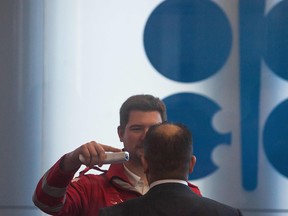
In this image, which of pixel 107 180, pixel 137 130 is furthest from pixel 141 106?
pixel 107 180

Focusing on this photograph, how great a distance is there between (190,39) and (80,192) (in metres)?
0.69

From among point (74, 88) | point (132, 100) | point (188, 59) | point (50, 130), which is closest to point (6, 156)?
point (50, 130)

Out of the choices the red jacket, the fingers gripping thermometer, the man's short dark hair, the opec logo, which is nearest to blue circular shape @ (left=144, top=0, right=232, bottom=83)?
the opec logo

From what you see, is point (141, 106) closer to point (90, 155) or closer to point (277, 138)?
point (90, 155)

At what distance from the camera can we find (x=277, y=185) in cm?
232

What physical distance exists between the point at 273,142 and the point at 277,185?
15cm

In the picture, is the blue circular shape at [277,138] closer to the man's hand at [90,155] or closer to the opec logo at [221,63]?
the opec logo at [221,63]

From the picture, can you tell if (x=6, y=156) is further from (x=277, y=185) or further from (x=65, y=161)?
(x=277, y=185)

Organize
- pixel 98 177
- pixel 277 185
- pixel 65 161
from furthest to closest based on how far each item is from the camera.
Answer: pixel 277 185, pixel 98 177, pixel 65 161

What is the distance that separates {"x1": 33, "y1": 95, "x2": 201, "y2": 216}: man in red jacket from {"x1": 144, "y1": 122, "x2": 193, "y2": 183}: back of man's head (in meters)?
0.27

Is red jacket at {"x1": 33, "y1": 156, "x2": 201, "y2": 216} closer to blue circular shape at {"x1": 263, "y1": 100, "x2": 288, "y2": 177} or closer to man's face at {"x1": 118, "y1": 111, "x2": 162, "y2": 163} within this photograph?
man's face at {"x1": 118, "y1": 111, "x2": 162, "y2": 163}

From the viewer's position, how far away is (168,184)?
5.35ft

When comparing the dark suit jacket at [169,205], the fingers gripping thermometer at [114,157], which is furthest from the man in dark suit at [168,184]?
the fingers gripping thermometer at [114,157]

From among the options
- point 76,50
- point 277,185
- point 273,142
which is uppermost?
point 76,50
